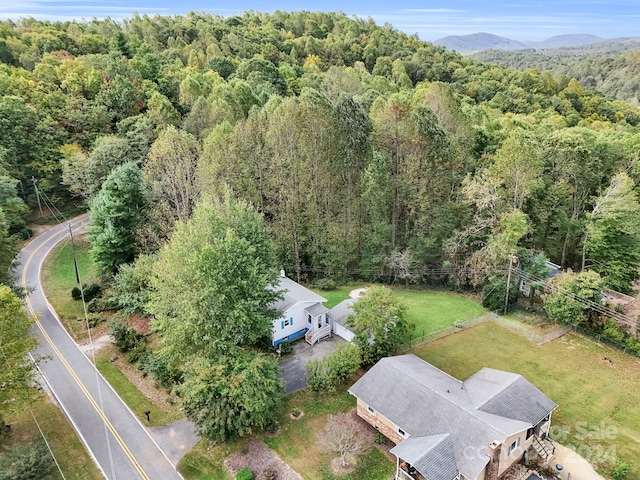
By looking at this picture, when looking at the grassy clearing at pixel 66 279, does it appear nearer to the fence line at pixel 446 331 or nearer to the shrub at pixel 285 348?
the shrub at pixel 285 348

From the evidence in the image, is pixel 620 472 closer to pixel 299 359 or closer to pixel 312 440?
pixel 312 440

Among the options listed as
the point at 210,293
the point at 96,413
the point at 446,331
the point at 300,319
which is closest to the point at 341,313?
the point at 300,319

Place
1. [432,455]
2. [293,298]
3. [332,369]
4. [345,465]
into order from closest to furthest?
1. [432,455]
2. [345,465]
3. [332,369]
4. [293,298]

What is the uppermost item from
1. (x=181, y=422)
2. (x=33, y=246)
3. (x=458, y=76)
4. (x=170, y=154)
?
Result: (x=458, y=76)

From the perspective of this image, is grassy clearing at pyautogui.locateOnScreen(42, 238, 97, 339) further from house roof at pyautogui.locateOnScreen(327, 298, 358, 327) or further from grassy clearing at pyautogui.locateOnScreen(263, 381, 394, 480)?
house roof at pyautogui.locateOnScreen(327, 298, 358, 327)

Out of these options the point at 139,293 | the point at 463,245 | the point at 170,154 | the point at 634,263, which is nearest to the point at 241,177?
the point at 170,154

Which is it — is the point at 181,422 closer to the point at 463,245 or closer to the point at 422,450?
the point at 422,450

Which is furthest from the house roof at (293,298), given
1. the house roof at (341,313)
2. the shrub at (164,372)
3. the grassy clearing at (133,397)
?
the grassy clearing at (133,397)
